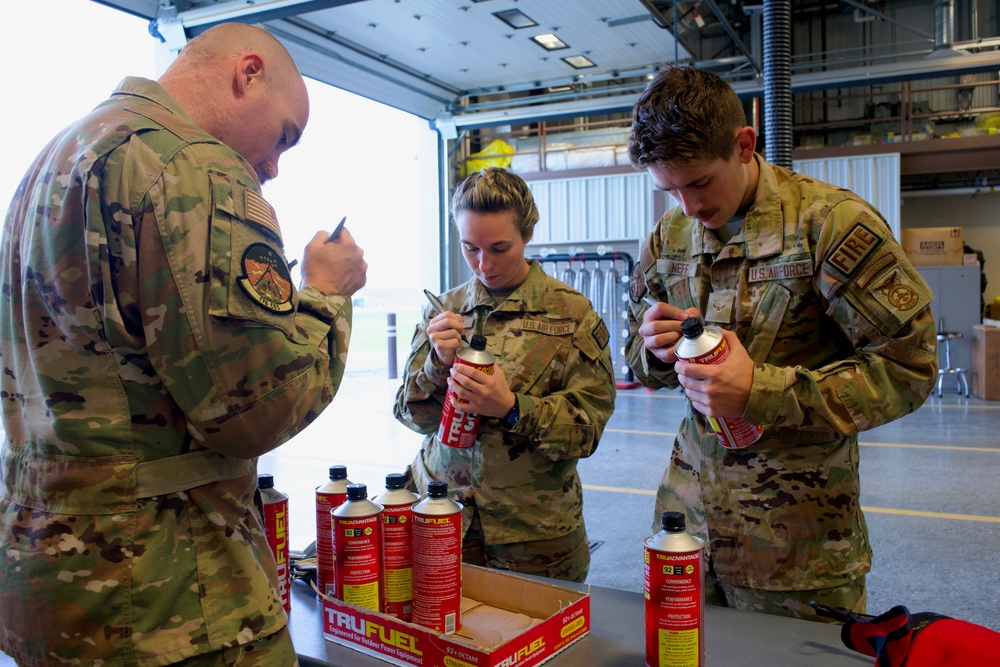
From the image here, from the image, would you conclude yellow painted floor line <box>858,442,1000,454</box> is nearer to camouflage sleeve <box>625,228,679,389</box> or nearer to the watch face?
camouflage sleeve <box>625,228,679,389</box>

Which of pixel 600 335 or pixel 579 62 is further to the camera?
pixel 579 62

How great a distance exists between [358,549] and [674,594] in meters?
0.53

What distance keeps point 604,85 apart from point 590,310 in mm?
10276

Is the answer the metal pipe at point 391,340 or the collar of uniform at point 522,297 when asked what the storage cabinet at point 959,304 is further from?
the collar of uniform at point 522,297

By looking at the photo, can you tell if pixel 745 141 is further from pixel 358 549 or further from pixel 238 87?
pixel 358 549

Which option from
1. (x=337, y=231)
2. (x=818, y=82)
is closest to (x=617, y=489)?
(x=337, y=231)

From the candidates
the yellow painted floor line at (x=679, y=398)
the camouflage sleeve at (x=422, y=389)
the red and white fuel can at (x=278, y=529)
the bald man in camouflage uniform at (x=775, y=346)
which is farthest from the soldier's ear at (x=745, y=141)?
the yellow painted floor line at (x=679, y=398)

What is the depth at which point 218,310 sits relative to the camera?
2.99ft

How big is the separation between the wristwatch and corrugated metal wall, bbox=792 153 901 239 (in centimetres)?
912

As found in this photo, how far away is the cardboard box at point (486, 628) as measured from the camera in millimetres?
1150

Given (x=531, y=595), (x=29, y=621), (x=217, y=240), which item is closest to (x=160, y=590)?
(x=29, y=621)

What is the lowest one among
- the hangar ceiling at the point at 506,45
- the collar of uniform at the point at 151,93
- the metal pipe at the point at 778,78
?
the collar of uniform at the point at 151,93

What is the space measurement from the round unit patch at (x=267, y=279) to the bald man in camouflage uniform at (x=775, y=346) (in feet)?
2.22

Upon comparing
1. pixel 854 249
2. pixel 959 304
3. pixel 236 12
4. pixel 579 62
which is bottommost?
pixel 854 249
